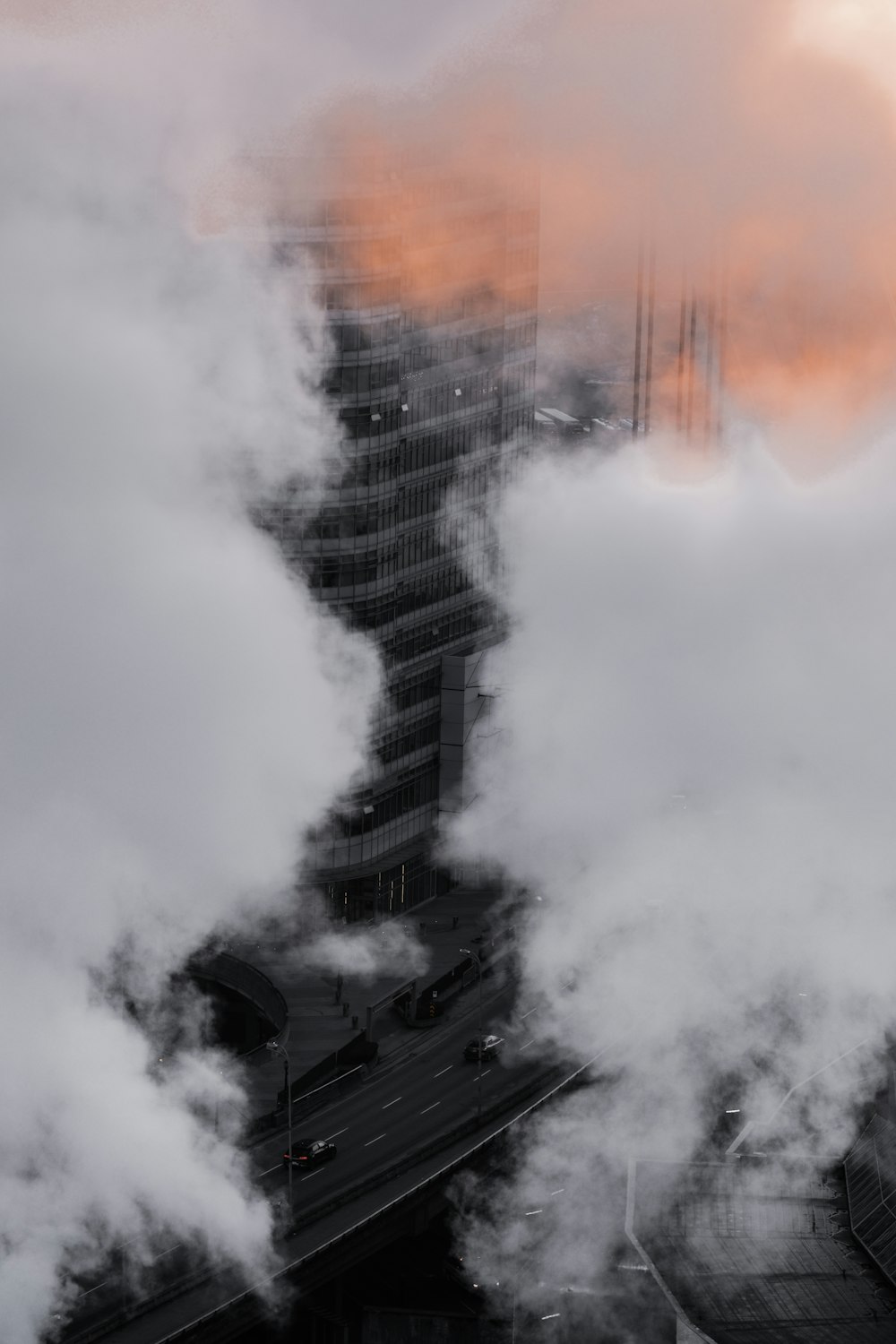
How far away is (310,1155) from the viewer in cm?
7550

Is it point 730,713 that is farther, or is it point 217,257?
point 730,713

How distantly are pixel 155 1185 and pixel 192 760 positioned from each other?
1078 cm

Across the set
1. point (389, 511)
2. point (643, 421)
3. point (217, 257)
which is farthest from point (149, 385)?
point (643, 421)

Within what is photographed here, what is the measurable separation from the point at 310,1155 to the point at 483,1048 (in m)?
9.18

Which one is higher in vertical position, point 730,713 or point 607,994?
point 730,713

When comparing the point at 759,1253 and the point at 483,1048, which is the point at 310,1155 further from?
the point at 759,1253

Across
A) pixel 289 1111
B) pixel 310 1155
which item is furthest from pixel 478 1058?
pixel 289 1111

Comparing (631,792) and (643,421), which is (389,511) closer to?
(631,792)

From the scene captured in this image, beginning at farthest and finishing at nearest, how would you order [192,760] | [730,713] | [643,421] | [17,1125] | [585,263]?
1. [643,421]
2. [730,713]
3. [585,263]
4. [192,760]
5. [17,1125]

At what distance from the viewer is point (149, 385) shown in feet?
Answer: 240

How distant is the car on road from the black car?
318 inches

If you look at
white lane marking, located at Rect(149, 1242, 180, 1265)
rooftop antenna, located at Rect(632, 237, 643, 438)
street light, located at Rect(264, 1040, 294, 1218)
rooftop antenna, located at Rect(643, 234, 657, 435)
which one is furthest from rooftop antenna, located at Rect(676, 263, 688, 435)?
white lane marking, located at Rect(149, 1242, 180, 1265)

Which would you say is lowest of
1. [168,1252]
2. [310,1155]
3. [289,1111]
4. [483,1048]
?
[168,1252]

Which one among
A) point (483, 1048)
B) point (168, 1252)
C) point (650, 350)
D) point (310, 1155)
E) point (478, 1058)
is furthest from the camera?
point (650, 350)
